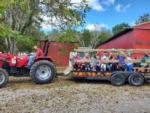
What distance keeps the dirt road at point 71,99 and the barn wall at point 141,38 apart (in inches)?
267

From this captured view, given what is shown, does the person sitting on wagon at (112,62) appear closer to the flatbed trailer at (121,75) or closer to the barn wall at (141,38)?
the flatbed trailer at (121,75)

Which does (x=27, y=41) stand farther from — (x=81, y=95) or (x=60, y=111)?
(x=60, y=111)

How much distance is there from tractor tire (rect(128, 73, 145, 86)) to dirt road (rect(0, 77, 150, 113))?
26cm

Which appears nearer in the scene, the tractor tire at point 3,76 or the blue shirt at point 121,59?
the tractor tire at point 3,76

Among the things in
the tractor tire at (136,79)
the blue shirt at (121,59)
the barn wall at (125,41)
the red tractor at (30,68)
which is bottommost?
the tractor tire at (136,79)

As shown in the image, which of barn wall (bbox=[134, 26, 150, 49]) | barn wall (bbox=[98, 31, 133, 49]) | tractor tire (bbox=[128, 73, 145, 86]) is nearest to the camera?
tractor tire (bbox=[128, 73, 145, 86])

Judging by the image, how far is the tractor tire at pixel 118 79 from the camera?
45.8 ft

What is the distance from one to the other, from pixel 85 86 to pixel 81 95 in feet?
7.47

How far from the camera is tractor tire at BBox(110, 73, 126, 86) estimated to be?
1396 cm

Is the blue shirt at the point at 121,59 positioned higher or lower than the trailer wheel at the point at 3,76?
higher

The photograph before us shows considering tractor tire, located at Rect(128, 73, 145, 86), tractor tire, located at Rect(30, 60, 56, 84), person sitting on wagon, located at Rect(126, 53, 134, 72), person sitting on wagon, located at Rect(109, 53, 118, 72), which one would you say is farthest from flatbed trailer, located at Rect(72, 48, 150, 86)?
tractor tire, located at Rect(30, 60, 56, 84)

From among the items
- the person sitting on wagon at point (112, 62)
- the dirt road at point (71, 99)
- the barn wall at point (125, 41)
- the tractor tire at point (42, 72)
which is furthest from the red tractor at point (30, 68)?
the barn wall at point (125, 41)

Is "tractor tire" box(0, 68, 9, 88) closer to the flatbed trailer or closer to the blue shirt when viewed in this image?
the flatbed trailer

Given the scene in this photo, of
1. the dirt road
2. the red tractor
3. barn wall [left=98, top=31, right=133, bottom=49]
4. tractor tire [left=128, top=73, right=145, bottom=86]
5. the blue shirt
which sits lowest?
the dirt road
